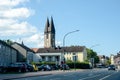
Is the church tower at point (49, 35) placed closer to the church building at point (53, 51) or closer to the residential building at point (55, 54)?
the church building at point (53, 51)

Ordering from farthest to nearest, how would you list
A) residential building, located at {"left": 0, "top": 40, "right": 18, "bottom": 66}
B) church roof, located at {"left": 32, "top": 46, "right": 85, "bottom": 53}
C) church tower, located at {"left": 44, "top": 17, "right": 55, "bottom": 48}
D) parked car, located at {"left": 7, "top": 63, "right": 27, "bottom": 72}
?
1. church tower, located at {"left": 44, "top": 17, "right": 55, "bottom": 48}
2. church roof, located at {"left": 32, "top": 46, "right": 85, "bottom": 53}
3. residential building, located at {"left": 0, "top": 40, "right": 18, "bottom": 66}
4. parked car, located at {"left": 7, "top": 63, "right": 27, "bottom": 72}

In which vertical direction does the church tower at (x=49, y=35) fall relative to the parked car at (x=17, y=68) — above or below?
above

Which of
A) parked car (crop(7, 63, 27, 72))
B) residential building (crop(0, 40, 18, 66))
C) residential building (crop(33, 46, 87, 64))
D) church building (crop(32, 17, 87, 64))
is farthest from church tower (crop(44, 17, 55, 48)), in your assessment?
parked car (crop(7, 63, 27, 72))

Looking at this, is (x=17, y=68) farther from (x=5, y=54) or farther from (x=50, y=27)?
(x=50, y=27)

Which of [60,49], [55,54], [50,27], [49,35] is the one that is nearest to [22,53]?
[55,54]

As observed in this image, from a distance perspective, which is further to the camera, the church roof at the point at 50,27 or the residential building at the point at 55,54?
the church roof at the point at 50,27

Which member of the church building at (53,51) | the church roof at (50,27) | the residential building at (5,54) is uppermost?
the church roof at (50,27)

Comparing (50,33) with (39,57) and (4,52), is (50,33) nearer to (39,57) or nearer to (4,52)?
(39,57)

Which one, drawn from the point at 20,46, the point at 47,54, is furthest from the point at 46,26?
the point at 20,46

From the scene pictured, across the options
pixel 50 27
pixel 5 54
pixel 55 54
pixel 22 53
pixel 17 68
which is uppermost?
pixel 50 27

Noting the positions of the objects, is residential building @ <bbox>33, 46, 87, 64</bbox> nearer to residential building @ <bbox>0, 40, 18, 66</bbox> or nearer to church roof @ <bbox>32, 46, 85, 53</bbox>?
church roof @ <bbox>32, 46, 85, 53</bbox>

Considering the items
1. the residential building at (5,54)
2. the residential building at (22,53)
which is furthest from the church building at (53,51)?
the residential building at (5,54)

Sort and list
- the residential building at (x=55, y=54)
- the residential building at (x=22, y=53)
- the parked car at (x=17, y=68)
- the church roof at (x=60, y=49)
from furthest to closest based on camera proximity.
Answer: the church roof at (x=60, y=49)
the residential building at (x=55, y=54)
the residential building at (x=22, y=53)
the parked car at (x=17, y=68)

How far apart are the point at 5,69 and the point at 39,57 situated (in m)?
87.2
